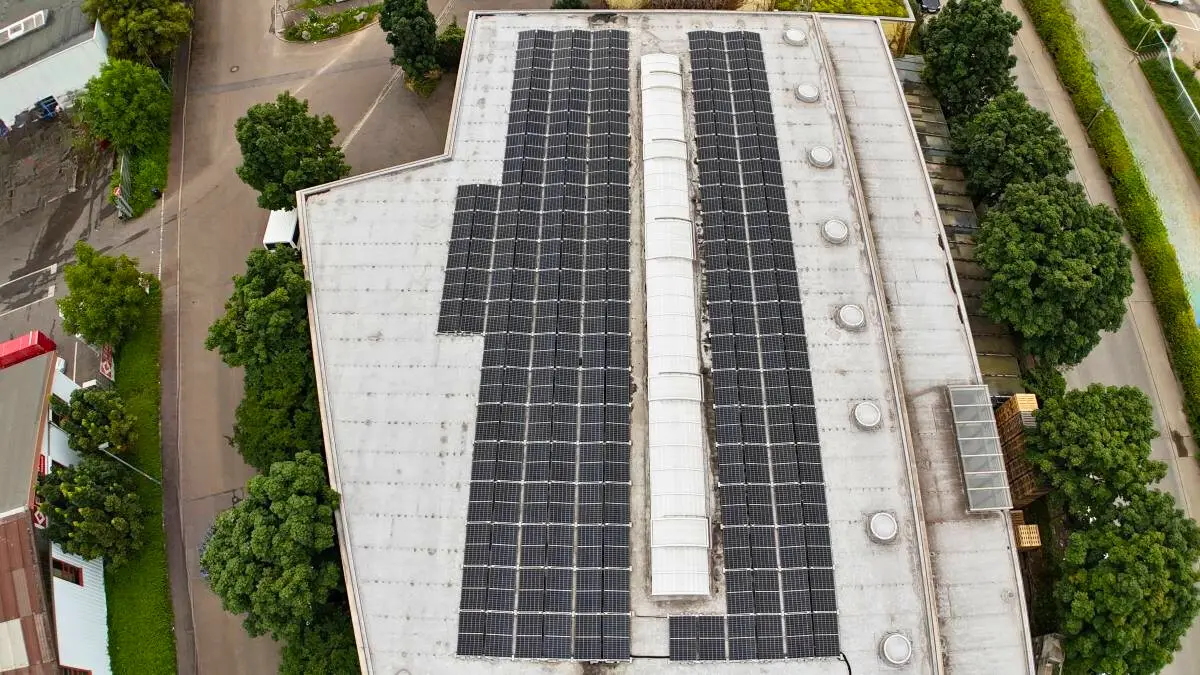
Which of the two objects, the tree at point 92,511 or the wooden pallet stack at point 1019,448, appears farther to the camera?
the wooden pallet stack at point 1019,448

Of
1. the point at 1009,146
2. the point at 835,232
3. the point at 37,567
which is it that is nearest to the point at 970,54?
the point at 1009,146

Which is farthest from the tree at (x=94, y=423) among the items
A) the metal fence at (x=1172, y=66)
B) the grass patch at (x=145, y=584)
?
the metal fence at (x=1172, y=66)

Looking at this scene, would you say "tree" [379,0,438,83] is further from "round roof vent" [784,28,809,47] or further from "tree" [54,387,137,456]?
"tree" [54,387,137,456]

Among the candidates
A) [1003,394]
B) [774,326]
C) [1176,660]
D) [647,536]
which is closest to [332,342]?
[647,536]

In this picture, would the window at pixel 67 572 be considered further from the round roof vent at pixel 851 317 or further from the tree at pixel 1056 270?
the tree at pixel 1056 270

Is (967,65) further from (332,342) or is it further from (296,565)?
(296,565)

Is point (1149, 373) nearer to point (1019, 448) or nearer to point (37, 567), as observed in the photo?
point (1019, 448)
